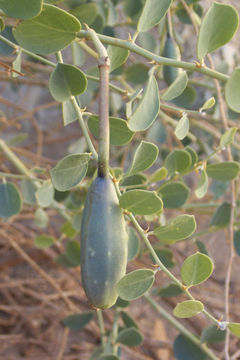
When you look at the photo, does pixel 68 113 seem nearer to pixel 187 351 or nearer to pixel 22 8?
pixel 22 8

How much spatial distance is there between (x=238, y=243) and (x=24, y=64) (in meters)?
0.69

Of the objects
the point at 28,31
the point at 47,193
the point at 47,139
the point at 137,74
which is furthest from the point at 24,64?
the point at 28,31

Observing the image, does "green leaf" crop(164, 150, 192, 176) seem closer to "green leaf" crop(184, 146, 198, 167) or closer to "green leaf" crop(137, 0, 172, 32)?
"green leaf" crop(184, 146, 198, 167)

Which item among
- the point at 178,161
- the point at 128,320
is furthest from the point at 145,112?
the point at 128,320

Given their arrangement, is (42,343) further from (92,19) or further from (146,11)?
(146,11)

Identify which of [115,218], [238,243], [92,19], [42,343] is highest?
[92,19]

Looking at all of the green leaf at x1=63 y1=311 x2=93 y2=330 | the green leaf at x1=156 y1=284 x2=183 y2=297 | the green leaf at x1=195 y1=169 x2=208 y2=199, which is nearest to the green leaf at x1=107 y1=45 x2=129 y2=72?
the green leaf at x1=195 y1=169 x2=208 y2=199

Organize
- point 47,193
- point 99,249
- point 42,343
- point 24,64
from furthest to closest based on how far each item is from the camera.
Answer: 1. point 42,343
2. point 24,64
3. point 47,193
4. point 99,249

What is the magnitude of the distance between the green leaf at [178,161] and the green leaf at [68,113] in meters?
0.20

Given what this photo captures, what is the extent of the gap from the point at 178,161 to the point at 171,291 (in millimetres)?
304

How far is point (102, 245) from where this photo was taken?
1.30ft

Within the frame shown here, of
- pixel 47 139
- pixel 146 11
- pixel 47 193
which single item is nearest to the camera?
pixel 146 11

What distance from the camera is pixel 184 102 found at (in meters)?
0.81

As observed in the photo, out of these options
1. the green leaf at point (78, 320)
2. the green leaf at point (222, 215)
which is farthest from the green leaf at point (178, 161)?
the green leaf at point (78, 320)
